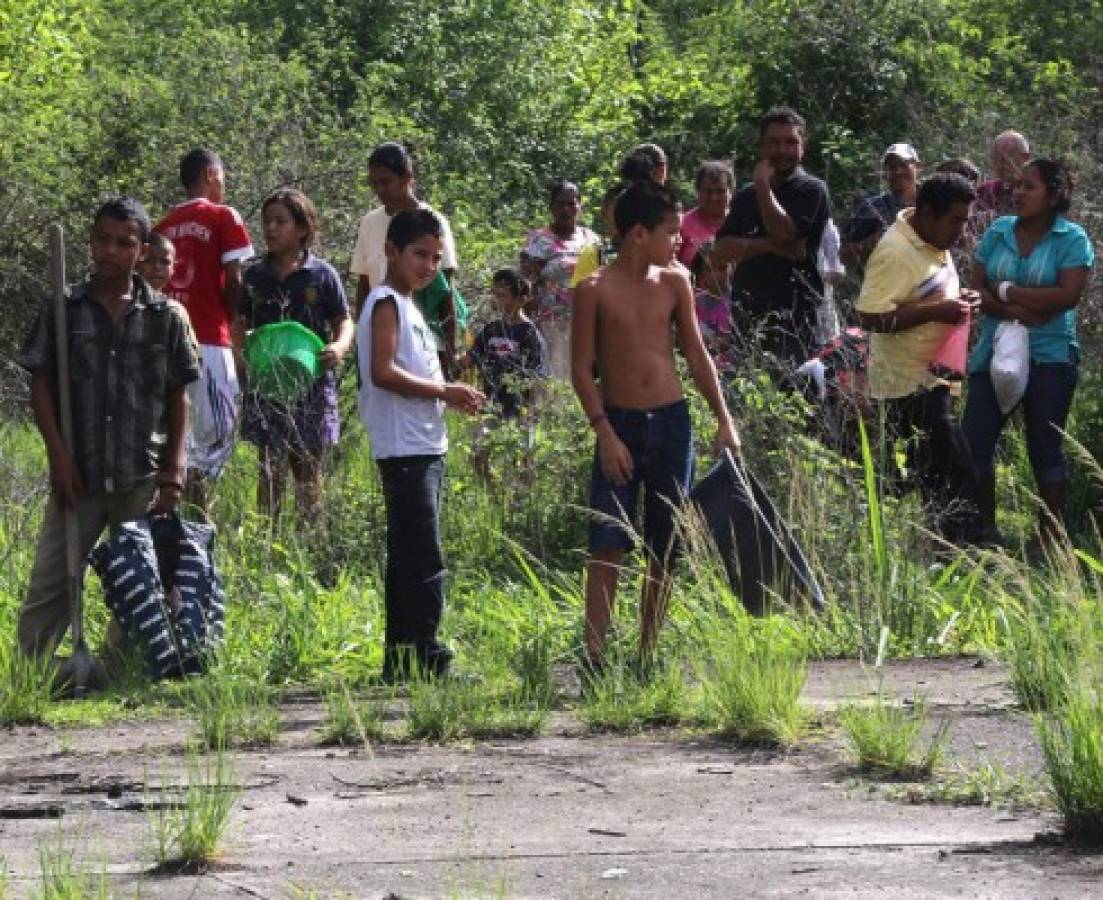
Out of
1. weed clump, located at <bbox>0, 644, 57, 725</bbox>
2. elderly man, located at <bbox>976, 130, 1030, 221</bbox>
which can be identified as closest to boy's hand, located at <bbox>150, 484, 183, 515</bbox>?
weed clump, located at <bbox>0, 644, 57, 725</bbox>

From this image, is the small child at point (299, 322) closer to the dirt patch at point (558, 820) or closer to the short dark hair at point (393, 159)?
the short dark hair at point (393, 159)

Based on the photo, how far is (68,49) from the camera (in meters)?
26.8

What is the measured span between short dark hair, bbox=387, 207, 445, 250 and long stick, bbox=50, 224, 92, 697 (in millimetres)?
1210

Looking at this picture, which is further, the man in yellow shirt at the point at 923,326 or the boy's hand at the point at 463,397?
the man in yellow shirt at the point at 923,326

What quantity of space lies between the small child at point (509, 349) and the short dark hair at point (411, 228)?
10.2 ft

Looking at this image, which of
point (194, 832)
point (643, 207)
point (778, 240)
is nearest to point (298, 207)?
point (778, 240)

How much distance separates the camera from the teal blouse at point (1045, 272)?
11.1 metres

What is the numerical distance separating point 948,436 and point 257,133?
7780 millimetres

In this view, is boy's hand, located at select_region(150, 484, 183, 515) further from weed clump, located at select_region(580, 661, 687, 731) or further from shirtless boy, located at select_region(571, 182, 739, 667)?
weed clump, located at select_region(580, 661, 687, 731)

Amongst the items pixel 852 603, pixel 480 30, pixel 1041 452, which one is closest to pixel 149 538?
pixel 852 603

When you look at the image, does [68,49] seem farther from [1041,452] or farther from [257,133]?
[1041,452]

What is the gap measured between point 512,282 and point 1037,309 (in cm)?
361

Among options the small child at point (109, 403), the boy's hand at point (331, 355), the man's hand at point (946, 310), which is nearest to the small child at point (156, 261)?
the boy's hand at point (331, 355)

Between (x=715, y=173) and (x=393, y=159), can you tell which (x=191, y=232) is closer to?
(x=393, y=159)
